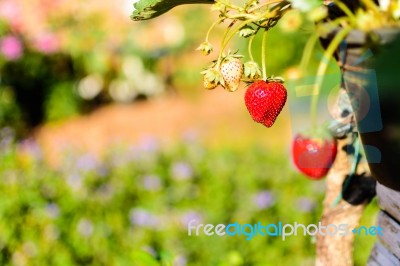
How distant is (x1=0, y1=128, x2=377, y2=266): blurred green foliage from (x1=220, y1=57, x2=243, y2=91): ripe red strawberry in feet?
4.60

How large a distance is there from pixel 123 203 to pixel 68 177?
298 millimetres

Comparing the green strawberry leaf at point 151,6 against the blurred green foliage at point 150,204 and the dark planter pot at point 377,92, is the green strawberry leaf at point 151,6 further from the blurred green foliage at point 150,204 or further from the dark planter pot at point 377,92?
the blurred green foliage at point 150,204

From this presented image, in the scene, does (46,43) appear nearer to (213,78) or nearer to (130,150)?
(130,150)

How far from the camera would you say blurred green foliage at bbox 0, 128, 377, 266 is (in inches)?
104

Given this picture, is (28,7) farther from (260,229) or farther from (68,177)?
(260,229)

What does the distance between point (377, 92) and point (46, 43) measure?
450 centimetres

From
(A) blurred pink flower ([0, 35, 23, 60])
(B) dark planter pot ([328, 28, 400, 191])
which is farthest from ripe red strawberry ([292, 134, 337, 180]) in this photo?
(A) blurred pink flower ([0, 35, 23, 60])

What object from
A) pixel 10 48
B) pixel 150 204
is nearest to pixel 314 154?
pixel 150 204

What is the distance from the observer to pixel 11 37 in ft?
A: 15.9

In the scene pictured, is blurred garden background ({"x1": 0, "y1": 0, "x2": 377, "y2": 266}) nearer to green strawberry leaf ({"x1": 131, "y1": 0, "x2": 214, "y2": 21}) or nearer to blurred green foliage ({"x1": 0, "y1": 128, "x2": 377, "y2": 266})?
blurred green foliage ({"x1": 0, "y1": 128, "x2": 377, "y2": 266})

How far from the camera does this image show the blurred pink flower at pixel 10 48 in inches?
189

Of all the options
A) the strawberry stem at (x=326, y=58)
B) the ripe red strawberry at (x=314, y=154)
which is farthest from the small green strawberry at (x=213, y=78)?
the ripe red strawberry at (x=314, y=154)

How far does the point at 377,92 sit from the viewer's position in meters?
0.82

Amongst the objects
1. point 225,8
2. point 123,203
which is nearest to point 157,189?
point 123,203
